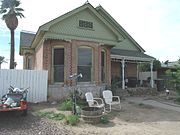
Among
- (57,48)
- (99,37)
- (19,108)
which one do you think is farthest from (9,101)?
(99,37)

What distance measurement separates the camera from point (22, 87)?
44.8 feet

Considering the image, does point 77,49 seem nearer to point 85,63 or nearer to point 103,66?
point 85,63

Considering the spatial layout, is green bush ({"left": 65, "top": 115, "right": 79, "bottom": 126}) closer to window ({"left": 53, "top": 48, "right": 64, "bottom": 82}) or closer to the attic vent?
window ({"left": 53, "top": 48, "right": 64, "bottom": 82})

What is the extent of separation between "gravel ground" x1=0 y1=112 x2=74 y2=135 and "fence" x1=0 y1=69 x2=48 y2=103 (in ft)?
10.9

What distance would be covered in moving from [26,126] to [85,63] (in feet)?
27.5

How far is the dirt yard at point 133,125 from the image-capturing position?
320 inches

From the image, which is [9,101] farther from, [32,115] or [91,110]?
[91,110]

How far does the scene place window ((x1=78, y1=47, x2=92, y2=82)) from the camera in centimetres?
→ 1614

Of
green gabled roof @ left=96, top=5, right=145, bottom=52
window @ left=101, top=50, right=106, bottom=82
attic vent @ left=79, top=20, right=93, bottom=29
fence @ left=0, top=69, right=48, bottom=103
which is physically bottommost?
fence @ left=0, top=69, right=48, bottom=103

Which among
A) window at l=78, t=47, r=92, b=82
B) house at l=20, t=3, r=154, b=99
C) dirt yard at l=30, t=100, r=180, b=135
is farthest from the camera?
window at l=78, t=47, r=92, b=82

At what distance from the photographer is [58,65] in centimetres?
1567

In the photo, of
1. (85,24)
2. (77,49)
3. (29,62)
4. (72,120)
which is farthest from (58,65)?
(29,62)

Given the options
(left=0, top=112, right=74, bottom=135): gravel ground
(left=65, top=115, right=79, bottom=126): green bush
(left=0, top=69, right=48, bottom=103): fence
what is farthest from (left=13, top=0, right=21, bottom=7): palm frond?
(left=65, top=115, right=79, bottom=126): green bush

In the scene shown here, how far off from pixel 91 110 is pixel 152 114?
341cm
